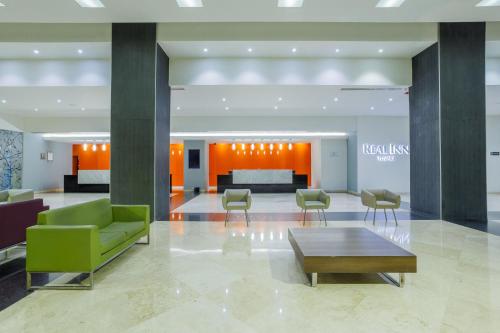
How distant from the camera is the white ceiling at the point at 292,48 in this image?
23.4 ft

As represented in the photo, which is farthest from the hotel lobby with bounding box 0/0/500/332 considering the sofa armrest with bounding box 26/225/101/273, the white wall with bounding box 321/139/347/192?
the white wall with bounding box 321/139/347/192

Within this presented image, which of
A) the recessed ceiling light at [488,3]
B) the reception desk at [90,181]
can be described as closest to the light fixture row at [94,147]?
the reception desk at [90,181]

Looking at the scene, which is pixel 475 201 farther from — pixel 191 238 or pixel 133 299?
pixel 133 299

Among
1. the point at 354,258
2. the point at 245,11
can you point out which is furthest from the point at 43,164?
the point at 354,258

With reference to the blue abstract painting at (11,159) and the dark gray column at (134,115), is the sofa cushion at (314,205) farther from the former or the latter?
the blue abstract painting at (11,159)

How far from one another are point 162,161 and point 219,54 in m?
3.37

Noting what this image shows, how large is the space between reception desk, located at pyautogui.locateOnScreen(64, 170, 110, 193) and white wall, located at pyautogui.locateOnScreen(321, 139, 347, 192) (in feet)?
37.1

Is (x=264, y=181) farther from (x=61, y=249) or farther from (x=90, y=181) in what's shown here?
(x=61, y=249)

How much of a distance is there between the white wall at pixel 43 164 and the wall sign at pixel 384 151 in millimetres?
16339

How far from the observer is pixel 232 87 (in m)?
8.49

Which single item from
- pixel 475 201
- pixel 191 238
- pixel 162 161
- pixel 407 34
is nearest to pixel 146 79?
pixel 162 161

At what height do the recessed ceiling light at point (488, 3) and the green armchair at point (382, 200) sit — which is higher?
the recessed ceiling light at point (488, 3)

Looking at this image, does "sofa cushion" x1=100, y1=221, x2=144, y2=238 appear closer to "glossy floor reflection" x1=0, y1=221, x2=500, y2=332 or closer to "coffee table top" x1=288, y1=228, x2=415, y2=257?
"glossy floor reflection" x1=0, y1=221, x2=500, y2=332

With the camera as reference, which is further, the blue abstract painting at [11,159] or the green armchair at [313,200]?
the blue abstract painting at [11,159]
